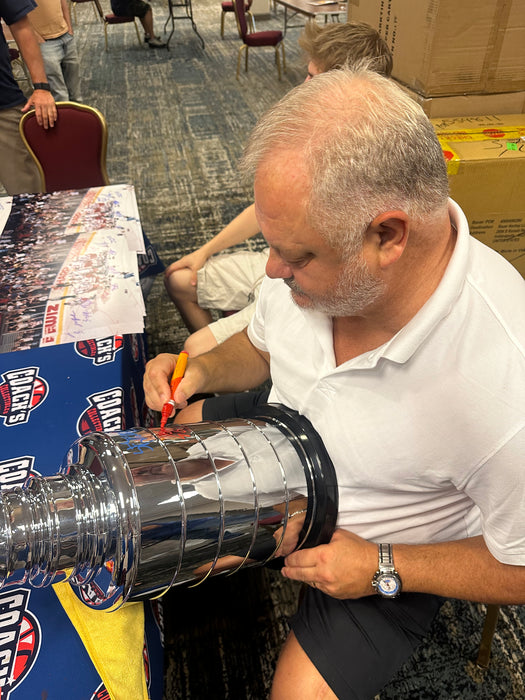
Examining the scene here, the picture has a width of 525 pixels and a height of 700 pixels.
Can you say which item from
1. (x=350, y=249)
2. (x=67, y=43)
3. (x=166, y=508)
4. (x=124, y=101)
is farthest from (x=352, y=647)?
(x=124, y=101)

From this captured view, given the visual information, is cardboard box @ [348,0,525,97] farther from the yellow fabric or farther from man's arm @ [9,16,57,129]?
Answer: the yellow fabric

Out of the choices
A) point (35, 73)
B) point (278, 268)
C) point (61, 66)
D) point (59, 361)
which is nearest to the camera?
point (278, 268)

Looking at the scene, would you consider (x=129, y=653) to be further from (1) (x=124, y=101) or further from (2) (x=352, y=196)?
(1) (x=124, y=101)

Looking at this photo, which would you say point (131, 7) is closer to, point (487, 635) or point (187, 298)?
point (187, 298)

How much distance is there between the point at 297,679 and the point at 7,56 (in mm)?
2739

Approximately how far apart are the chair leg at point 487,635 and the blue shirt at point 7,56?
2732 millimetres

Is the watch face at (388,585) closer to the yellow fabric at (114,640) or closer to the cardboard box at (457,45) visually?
the yellow fabric at (114,640)

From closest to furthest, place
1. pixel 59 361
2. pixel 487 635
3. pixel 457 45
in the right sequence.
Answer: pixel 59 361 → pixel 487 635 → pixel 457 45

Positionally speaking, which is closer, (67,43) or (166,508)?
(166,508)

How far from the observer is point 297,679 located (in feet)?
3.14

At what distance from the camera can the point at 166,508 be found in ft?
2.38

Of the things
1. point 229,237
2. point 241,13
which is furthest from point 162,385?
point 241,13

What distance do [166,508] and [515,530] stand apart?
530 millimetres

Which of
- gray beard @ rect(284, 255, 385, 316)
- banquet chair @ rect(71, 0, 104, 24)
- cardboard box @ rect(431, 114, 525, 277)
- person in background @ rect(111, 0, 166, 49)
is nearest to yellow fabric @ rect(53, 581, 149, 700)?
gray beard @ rect(284, 255, 385, 316)
